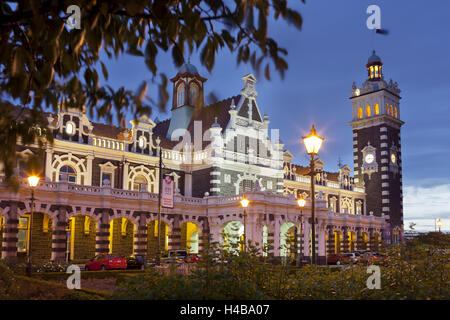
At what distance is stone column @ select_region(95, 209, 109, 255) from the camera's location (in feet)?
118

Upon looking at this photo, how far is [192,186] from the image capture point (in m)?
48.5

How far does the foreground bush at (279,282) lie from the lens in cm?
852

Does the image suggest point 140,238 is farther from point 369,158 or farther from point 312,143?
point 369,158

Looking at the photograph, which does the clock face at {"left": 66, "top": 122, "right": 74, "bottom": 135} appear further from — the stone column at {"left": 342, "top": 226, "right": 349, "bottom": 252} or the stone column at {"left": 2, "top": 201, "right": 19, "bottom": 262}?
the stone column at {"left": 342, "top": 226, "right": 349, "bottom": 252}

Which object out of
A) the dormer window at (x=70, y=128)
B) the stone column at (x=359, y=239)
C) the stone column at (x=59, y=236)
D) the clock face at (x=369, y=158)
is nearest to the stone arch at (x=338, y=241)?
the stone column at (x=359, y=239)

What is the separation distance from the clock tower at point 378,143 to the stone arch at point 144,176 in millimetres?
35019

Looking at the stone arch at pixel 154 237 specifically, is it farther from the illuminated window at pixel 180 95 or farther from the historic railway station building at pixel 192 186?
the illuminated window at pixel 180 95

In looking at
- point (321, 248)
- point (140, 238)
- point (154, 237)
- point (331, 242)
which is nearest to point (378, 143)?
point (331, 242)

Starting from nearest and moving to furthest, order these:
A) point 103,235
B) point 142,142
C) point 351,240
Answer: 1. point 103,235
2. point 142,142
3. point 351,240

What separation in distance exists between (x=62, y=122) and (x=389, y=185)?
148 feet

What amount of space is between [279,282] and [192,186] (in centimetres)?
3789

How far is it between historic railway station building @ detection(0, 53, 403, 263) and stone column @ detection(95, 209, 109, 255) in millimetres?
79

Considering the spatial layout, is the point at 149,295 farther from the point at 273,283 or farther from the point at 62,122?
the point at 62,122
